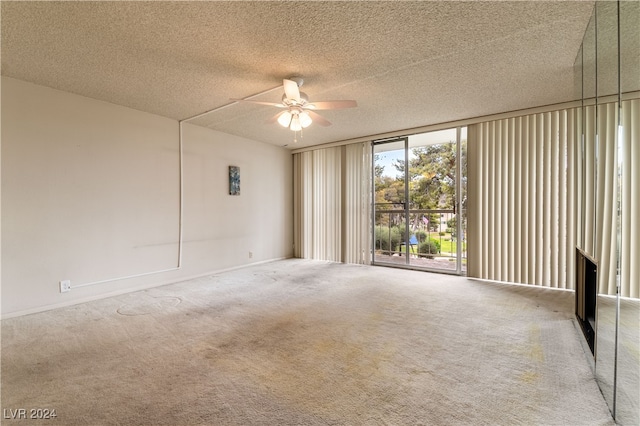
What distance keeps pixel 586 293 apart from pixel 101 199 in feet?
17.3

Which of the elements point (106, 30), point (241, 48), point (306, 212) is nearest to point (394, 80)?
point (241, 48)

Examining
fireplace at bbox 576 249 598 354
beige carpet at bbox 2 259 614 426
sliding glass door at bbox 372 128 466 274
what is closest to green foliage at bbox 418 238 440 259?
sliding glass door at bbox 372 128 466 274

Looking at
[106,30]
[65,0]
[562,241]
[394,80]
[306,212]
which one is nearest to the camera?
[65,0]

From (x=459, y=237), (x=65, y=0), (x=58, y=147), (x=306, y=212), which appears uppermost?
(x=65, y=0)

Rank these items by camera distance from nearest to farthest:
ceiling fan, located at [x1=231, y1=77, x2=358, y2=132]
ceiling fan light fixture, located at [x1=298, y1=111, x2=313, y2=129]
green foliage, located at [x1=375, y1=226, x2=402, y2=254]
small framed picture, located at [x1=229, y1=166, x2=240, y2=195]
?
ceiling fan, located at [x1=231, y1=77, x2=358, y2=132] < ceiling fan light fixture, located at [x1=298, y1=111, x2=313, y2=129] < small framed picture, located at [x1=229, y1=166, x2=240, y2=195] < green foliage, located at [x1=375, y1=226, x2=402, y2=254]

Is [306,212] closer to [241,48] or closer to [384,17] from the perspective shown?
[241,48]

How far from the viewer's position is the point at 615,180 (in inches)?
65.6

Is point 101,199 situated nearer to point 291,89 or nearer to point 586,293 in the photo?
point 291,89

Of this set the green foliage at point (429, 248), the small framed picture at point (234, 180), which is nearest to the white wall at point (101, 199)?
the small framed picture at point (234, 180)

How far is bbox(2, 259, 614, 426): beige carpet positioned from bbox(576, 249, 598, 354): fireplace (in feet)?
0.51

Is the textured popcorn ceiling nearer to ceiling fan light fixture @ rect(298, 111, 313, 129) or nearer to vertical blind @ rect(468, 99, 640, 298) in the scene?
ceiling fan light fixture @ rect(298, 111, 313, 129)

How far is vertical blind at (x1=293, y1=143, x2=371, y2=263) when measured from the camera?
5508mm

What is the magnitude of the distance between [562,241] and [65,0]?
5.59 m

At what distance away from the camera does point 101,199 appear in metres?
3.54
